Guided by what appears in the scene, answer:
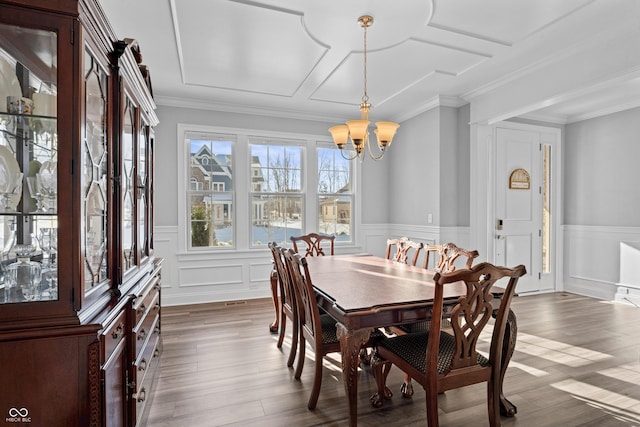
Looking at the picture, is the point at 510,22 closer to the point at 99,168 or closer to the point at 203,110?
the point at 99,168

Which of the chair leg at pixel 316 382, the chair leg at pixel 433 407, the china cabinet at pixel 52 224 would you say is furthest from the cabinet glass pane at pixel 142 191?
the chair leg at pixel 433 407

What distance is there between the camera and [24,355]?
118cm

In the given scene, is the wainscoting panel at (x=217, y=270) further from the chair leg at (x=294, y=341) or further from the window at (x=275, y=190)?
the chair leg at (x=294, y=341)

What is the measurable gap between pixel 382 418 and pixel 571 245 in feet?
15.8

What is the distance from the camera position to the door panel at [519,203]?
4707 millimetres

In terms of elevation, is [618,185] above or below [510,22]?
below

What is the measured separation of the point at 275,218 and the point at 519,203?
3.58m

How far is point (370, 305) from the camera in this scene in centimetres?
183

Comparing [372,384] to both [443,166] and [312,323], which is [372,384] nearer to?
[312,323]

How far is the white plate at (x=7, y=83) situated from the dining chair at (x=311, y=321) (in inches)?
59.3

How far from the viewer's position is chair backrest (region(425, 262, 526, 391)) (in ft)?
5.36

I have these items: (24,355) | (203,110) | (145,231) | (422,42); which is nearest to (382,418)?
(24,355)

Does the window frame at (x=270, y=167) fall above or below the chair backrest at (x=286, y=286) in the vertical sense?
above

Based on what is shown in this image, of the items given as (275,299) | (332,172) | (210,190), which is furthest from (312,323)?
(332,172)
